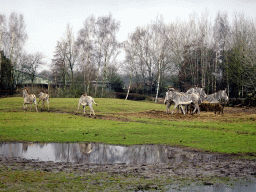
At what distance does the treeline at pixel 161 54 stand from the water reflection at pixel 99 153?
43.1m

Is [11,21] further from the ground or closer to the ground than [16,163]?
further from the ground

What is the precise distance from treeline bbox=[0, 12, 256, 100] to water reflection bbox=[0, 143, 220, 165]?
43.1 m

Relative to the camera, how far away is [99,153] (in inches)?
392

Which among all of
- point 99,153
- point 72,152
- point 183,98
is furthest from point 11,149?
point 183,98

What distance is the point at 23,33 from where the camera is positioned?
200ft

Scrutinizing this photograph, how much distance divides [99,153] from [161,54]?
51.0 meters

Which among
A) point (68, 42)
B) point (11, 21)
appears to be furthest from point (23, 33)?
point (68, 42)

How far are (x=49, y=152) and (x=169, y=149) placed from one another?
4.88 m

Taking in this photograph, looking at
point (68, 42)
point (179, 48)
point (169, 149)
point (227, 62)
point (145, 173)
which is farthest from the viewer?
point (179, 48)

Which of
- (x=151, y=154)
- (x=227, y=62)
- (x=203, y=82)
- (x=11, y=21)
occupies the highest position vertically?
(x=11, y=21)

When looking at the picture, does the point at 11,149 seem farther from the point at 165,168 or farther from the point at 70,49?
the point at 70,49

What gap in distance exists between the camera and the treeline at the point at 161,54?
56594 mm

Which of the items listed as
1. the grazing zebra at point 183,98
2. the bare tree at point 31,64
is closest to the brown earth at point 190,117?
the grazing zebra at point 183,98

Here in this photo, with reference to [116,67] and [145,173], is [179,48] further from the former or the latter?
[145,173]
